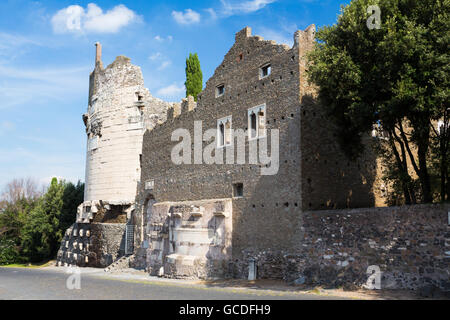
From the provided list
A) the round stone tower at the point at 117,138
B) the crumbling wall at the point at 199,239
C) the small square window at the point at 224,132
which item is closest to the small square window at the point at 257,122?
the small square window at the point at 224,132

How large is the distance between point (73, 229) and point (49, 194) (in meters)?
8.86

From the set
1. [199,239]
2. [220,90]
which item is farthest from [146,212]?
[220,90]

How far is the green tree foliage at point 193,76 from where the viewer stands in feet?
132

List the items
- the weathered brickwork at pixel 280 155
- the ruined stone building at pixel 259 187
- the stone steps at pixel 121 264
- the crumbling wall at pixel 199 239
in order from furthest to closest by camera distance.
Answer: the stone steps at pixel 121 264 < the crumbling wall at pixel 199 239 < the weathered brickwork at pixel 280 155 < the ruined stone building at pixel 259 187

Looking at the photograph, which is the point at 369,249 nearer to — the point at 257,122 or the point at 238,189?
the point at 238,189

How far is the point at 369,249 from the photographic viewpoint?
51.3ft

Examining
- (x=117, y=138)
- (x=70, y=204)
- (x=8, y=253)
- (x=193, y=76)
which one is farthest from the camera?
(x=8, y=253)

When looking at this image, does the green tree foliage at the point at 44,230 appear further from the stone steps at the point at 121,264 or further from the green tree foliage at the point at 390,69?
the green tree foliage at the point at 390,69

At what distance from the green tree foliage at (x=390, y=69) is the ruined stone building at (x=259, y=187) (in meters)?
2.35

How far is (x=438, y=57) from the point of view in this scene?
14.2m

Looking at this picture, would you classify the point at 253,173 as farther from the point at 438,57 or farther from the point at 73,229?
the point at 73,229

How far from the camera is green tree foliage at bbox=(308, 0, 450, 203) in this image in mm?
14547

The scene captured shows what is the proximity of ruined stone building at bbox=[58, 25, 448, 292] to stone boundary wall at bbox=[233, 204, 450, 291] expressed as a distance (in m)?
0.05

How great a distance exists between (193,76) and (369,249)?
28602mm
